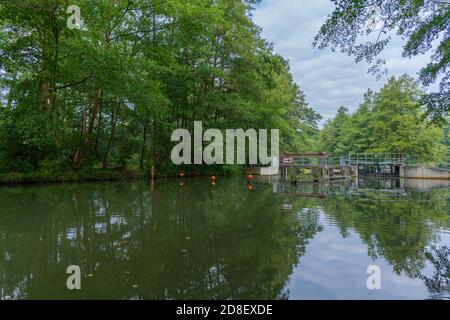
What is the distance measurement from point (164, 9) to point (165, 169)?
10.2m

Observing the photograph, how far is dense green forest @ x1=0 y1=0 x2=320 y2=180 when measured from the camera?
538 inches

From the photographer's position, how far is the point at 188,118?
22672 millimetres

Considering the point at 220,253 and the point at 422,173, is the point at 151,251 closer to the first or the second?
the point at 220,253

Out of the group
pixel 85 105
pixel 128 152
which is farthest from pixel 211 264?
pixel 128 152

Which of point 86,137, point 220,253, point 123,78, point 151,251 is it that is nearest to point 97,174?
point 86,137

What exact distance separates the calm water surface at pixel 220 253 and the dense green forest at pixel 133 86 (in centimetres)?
546

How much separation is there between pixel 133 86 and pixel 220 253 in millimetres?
12498

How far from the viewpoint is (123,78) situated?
1448cm

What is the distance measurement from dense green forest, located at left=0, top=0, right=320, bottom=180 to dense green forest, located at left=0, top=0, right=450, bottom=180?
0.22ft

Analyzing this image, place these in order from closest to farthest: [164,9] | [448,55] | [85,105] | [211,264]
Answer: [211,264], [448,55], [164,9], [85,105]

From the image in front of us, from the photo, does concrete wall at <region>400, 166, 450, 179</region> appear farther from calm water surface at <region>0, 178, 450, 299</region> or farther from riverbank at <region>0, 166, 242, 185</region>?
calm water surface at <region>0, 178, 450, 299</region>

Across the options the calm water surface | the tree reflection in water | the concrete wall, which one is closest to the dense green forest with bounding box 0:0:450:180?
the concrete wall
